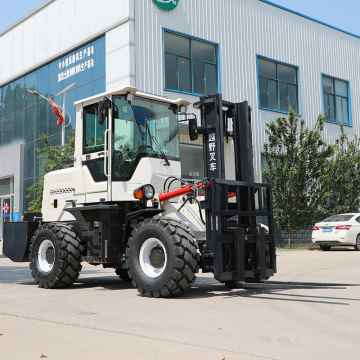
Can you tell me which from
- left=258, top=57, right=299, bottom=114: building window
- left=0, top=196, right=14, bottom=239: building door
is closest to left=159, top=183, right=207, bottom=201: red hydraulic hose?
left=258, top=57, right=299, bottom=114: building window

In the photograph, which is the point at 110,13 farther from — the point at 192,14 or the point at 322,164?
the point at 322,164

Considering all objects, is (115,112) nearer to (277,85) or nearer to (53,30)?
(53,30)

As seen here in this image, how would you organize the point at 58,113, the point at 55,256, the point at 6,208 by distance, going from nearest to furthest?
the point at 55,256 → the point at 58,113 → the point at 6,208

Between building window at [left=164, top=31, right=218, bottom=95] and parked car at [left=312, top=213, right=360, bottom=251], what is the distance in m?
8.48

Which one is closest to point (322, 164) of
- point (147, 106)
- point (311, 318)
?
point (147, 106)

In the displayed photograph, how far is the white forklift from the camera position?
25.9 feet

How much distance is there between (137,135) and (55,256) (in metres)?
2.56

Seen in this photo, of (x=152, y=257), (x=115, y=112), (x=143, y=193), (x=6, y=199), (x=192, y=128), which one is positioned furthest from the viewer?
(x=6, y=199)

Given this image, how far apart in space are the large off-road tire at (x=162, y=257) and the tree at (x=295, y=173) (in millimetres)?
17445

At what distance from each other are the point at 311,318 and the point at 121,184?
164 inches

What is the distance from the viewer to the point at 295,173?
24.8 meters

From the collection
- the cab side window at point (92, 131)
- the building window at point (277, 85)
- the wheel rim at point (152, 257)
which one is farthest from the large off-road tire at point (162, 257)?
the building window at point (277, 85)

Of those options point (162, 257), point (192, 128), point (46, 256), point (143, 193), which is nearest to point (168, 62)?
point (192, 128)

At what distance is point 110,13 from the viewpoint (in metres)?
23.8
